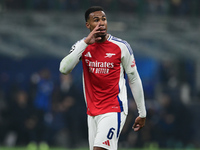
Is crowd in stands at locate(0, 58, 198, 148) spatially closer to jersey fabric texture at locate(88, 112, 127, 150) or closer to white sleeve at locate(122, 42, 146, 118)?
white sleeve at locate(122, 42, 146, 118)

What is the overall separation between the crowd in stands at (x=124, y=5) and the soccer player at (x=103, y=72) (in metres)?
12.7

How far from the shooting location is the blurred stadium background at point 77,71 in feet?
56.7

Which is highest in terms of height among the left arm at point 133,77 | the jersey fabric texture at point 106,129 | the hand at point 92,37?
the hand at point 92,37

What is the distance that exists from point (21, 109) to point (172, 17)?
733 centimetres

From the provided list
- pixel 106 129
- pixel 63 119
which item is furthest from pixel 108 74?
pixel 63 119

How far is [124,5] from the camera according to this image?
2214 centimetres

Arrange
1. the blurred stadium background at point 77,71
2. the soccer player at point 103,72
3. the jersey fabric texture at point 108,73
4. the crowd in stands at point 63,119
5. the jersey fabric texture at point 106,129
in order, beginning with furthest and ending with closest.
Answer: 1. the blurred stadium background at point 77,71
2. the crowd in stands at point 63,119
3. the jersey fabric texture at point 108,73
4. the soccer player at point 103,72
5. the jersey fabric texture at point 106,129

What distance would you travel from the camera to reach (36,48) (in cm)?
1947

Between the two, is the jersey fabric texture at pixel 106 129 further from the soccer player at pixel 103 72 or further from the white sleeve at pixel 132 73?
the white sleeve at pixel 132 73

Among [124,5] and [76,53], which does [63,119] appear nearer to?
[124,5]

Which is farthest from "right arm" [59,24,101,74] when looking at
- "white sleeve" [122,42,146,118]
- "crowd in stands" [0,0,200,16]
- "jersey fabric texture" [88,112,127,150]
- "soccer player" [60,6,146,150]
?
"crowd in stands" [0,0,200,16]

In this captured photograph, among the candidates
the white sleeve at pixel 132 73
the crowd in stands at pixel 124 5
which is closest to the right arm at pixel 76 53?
the white sleeve at pixel 132 73

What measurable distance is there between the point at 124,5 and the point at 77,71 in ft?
8.62

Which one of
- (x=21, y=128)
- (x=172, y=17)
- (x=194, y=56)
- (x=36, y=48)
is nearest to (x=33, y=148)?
(x=21, y=128)
